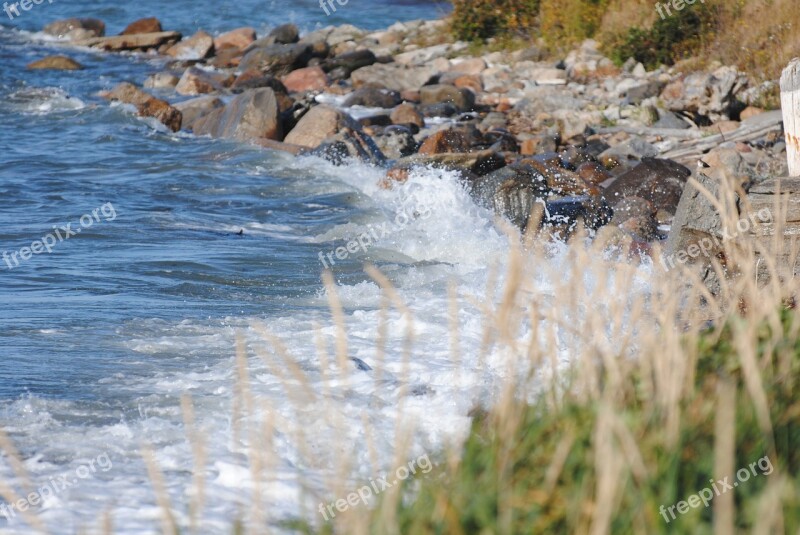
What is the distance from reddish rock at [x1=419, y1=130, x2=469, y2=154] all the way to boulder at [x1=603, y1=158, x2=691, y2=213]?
340cm

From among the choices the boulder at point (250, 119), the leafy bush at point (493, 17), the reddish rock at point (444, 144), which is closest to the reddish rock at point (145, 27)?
the leafy bush at point (493, 17)

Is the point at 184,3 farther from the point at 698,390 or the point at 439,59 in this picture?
the point at 698,390

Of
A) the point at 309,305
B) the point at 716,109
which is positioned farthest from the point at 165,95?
the point at 309,305

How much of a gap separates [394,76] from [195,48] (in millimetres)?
9773

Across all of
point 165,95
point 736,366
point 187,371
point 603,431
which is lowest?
point 165,95

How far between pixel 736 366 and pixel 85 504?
2743mm

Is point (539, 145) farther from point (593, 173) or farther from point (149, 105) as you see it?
point (149, 105)

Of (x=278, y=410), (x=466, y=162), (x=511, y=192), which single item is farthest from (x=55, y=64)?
(x=278, y=410)

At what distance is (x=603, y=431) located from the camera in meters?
2.49

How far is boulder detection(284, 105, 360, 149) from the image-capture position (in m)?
16.3

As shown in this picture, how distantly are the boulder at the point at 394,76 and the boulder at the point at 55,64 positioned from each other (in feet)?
28.2

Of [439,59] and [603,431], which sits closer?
[603,431]

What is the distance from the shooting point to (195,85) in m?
23.7

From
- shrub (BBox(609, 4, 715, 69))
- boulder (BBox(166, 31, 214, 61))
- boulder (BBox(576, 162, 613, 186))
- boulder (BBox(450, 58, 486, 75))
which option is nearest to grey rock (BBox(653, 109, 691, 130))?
boulder (BBox(576, 162, 613, 186))
